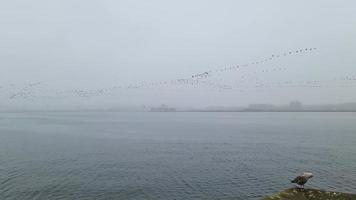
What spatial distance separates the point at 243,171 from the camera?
1939 inches

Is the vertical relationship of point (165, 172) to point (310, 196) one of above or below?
below

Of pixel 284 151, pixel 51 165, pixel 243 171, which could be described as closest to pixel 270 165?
pixel 243 171

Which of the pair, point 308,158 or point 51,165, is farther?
point 308,158

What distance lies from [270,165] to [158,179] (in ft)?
67.6

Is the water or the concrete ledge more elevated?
the concrete ledge

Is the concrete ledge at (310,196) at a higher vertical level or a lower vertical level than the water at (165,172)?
higher

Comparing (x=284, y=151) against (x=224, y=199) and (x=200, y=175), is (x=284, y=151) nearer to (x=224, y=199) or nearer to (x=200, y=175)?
(x=200, y=175)

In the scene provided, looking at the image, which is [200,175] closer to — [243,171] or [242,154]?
[243,171]

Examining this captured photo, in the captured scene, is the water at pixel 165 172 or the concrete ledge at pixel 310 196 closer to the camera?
the concrete ledge at pixel 310 196

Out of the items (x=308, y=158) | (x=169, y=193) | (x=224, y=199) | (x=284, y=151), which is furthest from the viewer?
(x=284, y=151)

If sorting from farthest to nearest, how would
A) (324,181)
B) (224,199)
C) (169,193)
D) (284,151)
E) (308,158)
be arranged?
(284,151) → (308,158) → (324,181) → (169,193) → (224,199)

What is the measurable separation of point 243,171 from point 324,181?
11.5 m

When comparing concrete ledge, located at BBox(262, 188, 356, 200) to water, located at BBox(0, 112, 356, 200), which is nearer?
concrete ledge, located at BBox(262, 188, 356, 200)

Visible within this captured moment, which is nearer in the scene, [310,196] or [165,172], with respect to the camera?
[310,196]
